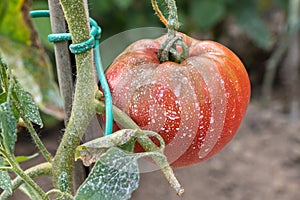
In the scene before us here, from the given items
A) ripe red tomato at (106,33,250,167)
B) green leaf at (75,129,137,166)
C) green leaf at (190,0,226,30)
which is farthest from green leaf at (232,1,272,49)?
green leaf at (75,129,137,166)

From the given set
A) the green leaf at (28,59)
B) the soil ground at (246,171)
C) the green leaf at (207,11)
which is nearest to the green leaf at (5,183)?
the green leaf at (28,59)

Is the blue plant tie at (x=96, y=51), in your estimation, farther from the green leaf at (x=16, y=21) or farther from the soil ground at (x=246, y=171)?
the soil ground at (x=246, y=171)

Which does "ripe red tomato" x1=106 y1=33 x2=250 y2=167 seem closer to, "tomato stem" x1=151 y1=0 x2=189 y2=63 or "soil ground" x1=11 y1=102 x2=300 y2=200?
"tomato stem" x1=151 y1=0 x2=189 y2=63

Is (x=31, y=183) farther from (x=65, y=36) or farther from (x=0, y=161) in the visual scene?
(x=65, y=36)

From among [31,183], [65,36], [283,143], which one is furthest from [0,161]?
[283,143]

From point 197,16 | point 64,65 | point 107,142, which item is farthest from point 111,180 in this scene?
point 197,16

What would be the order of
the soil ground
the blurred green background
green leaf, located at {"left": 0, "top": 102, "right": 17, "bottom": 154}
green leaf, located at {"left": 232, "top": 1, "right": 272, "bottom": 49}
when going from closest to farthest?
green leaf, located at {"left": 0, "top": 102, "right": 17, "bottom": 154}
the soil ground
the blurred green background
green leaf, located at {"left": 232, "top": 1, "right": 272, "bottom": 49}
